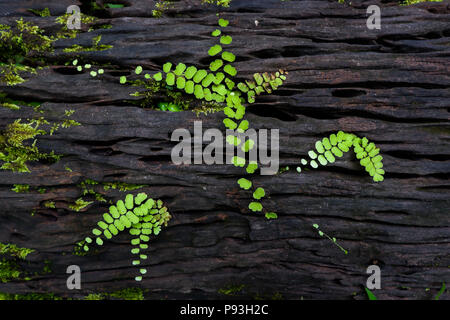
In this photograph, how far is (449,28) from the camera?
8.18 feet

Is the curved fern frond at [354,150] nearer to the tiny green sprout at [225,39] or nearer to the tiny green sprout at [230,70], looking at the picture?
the tiny green sprout at [230,70]

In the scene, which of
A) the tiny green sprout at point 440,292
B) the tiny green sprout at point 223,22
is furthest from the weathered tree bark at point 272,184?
the tiny green sprout at point 223,22

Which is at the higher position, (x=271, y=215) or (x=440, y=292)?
(x=271, y=215)

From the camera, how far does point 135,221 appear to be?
7.61ft

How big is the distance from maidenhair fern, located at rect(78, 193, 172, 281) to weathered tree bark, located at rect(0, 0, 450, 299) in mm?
68

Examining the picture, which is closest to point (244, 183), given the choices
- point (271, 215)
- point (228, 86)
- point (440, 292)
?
point (271, 215)

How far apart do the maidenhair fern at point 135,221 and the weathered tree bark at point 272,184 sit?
7cm

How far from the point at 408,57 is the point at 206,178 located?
1.76m

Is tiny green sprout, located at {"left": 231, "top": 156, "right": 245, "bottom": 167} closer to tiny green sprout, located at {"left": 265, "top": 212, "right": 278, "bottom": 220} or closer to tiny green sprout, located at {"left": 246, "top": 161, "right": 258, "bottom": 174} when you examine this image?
tiny green sprout, located at {"left": 246, "top": 161, "right": 258, "bottom": 174}

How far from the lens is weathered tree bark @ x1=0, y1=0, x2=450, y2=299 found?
237 cm

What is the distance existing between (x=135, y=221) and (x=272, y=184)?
1024mm

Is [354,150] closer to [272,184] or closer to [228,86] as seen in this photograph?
[272,184]

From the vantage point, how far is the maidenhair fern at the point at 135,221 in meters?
2.31
